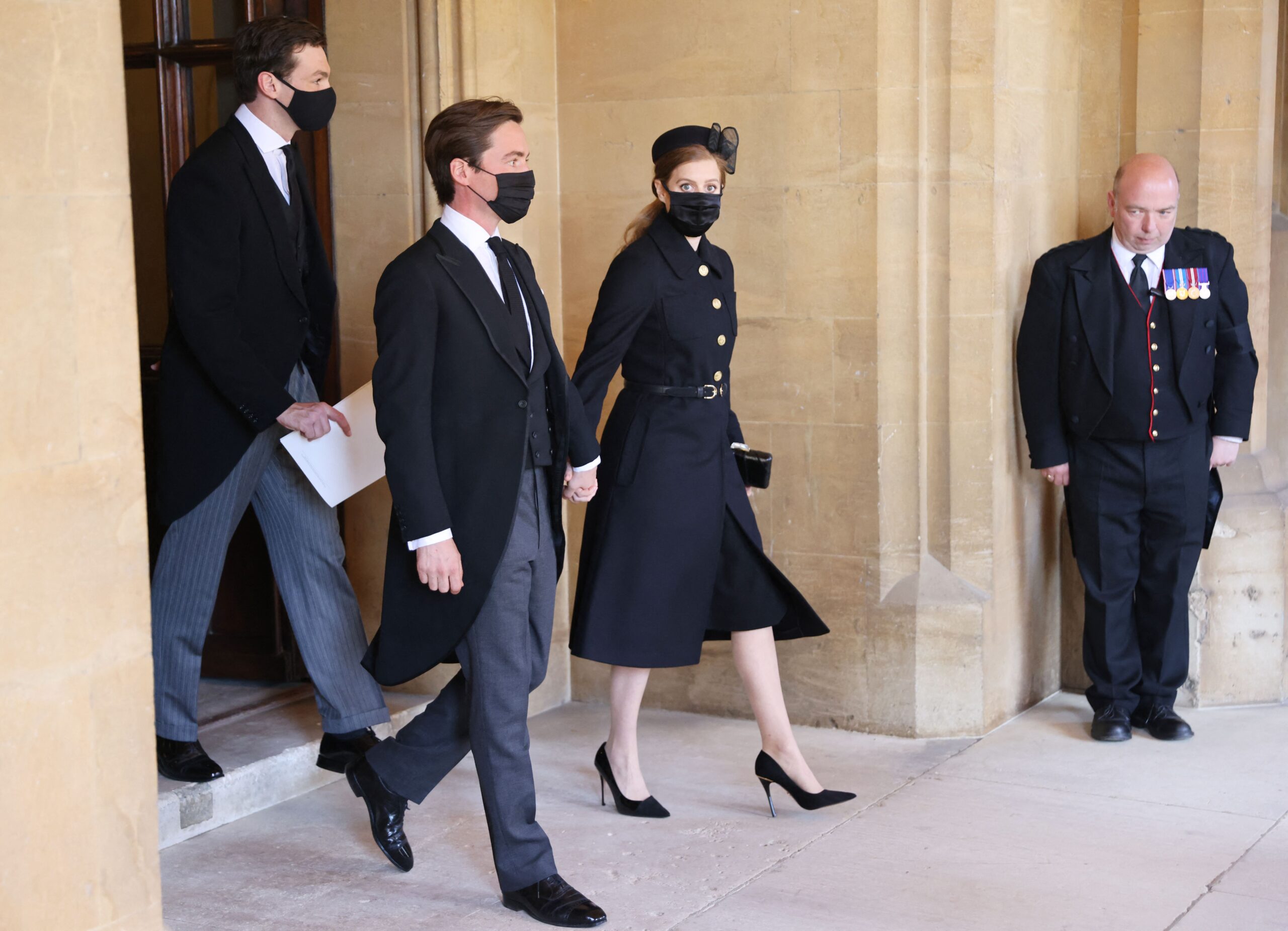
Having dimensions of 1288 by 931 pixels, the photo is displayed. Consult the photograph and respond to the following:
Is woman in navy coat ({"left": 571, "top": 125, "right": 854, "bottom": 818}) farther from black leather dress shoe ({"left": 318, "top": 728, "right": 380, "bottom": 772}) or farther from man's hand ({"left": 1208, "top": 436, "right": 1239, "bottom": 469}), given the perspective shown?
man's hand ({"left": 1208, "top": 436, "right": 1239, "bottom": 469})

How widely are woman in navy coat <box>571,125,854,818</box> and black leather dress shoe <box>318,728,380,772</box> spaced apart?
2.02 feet

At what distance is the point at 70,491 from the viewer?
2.65m

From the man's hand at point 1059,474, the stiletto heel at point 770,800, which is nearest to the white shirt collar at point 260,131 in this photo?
the stiletto heel at point 770,800

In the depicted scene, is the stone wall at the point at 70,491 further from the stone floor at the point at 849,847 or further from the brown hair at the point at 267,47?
the brown hair at the point at 267,47

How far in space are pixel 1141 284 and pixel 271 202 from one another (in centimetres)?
268

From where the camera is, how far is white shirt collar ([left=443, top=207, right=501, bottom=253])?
339 centimetres

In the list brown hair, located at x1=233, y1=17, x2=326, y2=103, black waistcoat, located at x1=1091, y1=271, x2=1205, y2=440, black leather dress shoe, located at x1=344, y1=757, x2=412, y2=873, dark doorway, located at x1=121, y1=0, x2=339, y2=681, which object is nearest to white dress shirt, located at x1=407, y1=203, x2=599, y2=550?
brown hair, located at x1=233, y1=17, x2=326, y2=103

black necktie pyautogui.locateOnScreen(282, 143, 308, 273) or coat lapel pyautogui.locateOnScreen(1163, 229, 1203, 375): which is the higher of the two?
black necktie pyautogui.locateOnScreen(282, 143, 308, 273)

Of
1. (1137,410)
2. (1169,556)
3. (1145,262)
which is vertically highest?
(1145,262)

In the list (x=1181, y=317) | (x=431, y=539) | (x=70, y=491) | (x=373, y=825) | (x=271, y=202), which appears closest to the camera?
(x=70, y=491)

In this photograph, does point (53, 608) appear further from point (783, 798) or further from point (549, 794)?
point (783, 798)

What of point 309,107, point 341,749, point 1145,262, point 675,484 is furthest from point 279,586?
point 1145,262

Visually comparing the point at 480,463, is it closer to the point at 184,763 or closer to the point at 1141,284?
the point at 184,763

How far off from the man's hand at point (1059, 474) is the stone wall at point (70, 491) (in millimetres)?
3121
